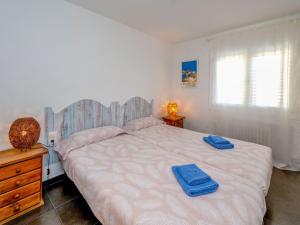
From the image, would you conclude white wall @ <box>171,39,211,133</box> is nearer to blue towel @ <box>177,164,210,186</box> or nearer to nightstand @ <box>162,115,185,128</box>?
nightstand @ <box>162,115,185,128</box>

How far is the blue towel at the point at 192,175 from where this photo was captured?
3.93ft

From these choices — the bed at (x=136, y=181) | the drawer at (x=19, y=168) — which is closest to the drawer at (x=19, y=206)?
the drawer at (x=19, y=168)

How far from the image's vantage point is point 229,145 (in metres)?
1.98

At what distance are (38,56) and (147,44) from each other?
2.00 meters

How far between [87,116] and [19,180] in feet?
3.58

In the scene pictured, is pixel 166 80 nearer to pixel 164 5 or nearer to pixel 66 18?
pixel 164 5

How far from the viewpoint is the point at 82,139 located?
6.70 feet

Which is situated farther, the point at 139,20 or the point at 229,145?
the point at 139,20

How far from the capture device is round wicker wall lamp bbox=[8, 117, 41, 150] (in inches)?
62.8

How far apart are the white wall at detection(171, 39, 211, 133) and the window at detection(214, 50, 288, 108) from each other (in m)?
0.28

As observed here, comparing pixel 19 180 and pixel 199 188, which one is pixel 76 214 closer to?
pixel 19 180

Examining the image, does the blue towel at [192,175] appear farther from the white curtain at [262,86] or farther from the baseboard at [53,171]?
the white curtain at [262,86]

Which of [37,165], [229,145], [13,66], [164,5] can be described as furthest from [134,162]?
[164,5]

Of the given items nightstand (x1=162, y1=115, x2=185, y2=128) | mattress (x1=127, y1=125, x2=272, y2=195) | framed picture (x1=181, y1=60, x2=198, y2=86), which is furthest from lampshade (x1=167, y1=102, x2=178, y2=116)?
mattress (x1=127, y1=125, x2=272, y2=195)
